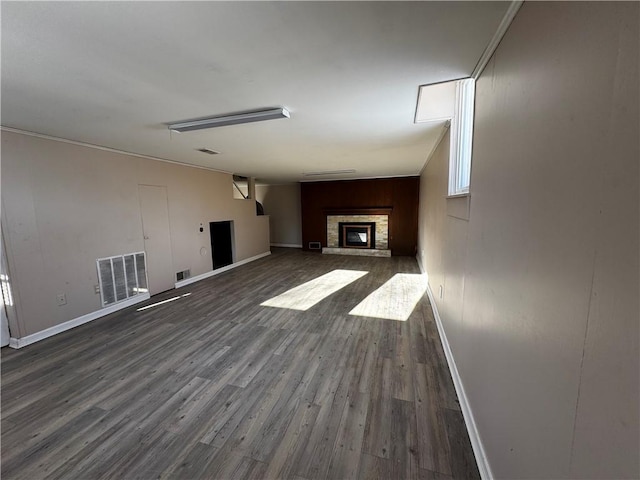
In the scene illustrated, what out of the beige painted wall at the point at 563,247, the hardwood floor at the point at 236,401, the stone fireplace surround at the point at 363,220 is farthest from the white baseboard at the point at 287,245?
the beige painted wall at the point at 563,247

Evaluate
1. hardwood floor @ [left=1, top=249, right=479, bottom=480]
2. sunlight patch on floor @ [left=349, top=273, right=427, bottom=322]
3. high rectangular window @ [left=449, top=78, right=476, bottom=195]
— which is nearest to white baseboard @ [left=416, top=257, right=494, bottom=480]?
hardwood floor @ [left=1, top=249, right=479, bottom=480]

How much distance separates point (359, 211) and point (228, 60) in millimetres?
6316

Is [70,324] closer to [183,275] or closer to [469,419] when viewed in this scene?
[183,275]

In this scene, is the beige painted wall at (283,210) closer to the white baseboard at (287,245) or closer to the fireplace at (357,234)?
the white baseboard at (287,245)

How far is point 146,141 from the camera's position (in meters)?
3.21

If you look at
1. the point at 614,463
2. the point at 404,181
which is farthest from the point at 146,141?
the point at 404,181

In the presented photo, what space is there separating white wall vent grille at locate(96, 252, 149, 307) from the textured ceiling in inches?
68.6

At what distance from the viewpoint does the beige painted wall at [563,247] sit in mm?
571

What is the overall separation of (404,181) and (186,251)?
5746 mm

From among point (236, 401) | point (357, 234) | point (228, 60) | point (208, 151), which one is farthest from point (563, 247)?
point (357, 234)

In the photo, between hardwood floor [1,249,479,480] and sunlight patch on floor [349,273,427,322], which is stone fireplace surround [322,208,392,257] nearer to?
sunlight patch on floor [349,273,427,322]

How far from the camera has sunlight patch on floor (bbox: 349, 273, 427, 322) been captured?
347 centimetres

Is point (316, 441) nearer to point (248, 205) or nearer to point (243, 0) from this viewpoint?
point (243, 0)

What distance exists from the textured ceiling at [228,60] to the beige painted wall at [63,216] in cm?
45
